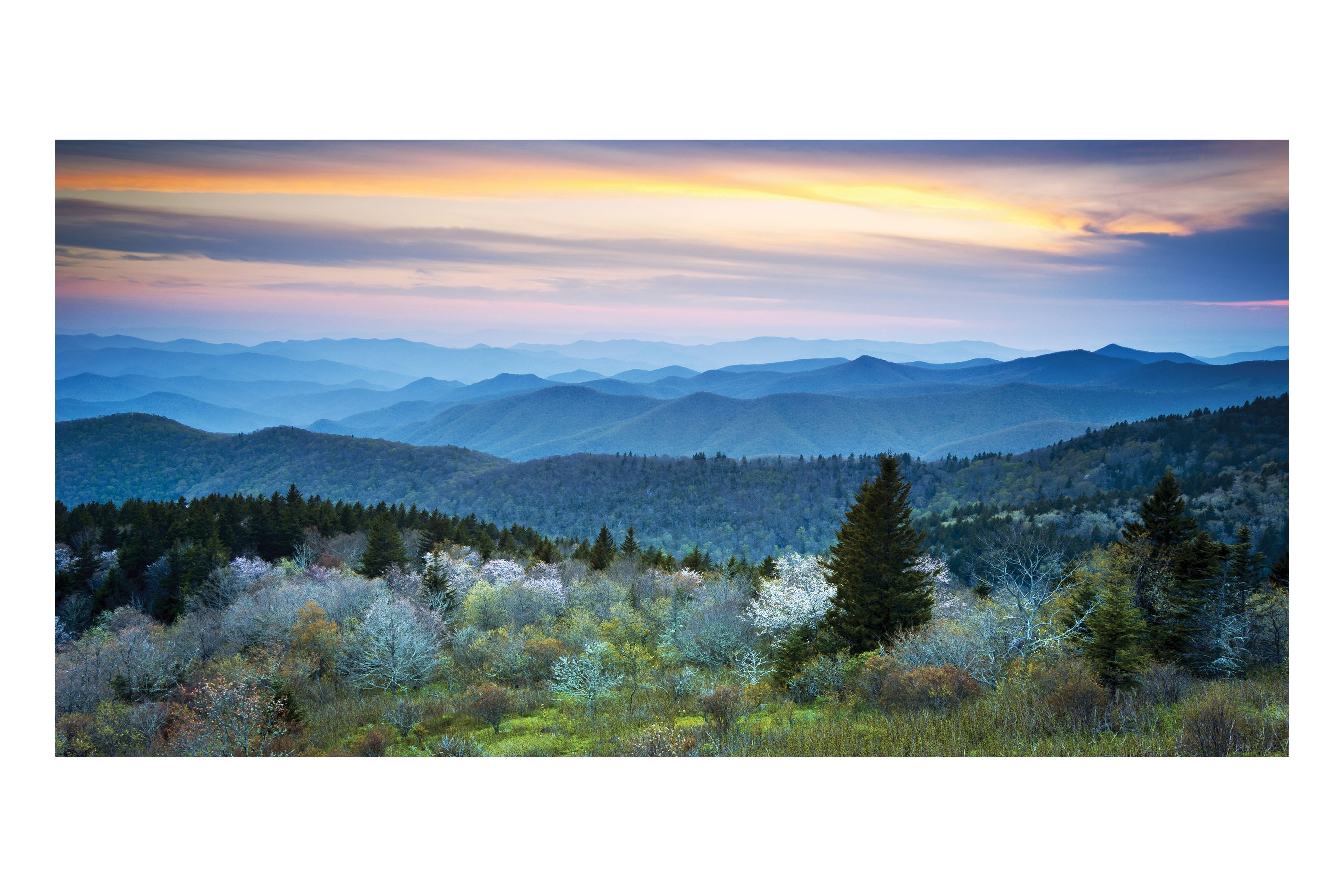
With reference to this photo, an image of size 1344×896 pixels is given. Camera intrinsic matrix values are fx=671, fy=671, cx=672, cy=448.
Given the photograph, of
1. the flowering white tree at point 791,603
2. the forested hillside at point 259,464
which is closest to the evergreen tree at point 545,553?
the flowering white tree at point 791,603

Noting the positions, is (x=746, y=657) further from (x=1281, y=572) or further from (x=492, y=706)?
(x=1281, y=572)

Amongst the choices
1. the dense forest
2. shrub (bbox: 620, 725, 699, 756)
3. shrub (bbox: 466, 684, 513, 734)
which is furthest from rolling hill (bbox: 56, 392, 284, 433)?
shrub (bbox: 620, 725, 699, 756)

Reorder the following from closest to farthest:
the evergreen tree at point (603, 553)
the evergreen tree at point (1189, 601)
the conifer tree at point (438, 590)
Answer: the evergreen tree at point (1189, 601) < the conifer tree at point (438, 590) < the evergreen tree at point (603, 553)

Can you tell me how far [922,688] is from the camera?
982 cm

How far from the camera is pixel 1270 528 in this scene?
36.4 feet

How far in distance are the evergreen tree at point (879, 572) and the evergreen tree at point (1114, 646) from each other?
2.82m

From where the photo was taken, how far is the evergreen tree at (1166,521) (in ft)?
41.9

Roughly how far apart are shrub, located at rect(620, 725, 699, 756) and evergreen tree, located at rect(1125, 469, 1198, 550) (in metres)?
9.65

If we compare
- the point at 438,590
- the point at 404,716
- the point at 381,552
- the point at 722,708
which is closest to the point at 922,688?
the point at 722,708

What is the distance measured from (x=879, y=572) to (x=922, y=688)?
120 inches

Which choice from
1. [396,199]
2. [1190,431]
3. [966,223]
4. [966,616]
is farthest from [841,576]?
[1190,431]

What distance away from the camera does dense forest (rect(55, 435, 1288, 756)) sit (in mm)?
9430

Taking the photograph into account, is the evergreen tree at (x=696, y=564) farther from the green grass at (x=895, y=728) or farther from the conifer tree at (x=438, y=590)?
the green grass at (x=895, y=728)

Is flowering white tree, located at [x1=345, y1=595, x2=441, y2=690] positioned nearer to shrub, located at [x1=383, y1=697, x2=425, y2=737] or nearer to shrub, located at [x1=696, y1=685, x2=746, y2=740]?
shrub, located at [x1=383, y1=697, x2=425, y2=737]
